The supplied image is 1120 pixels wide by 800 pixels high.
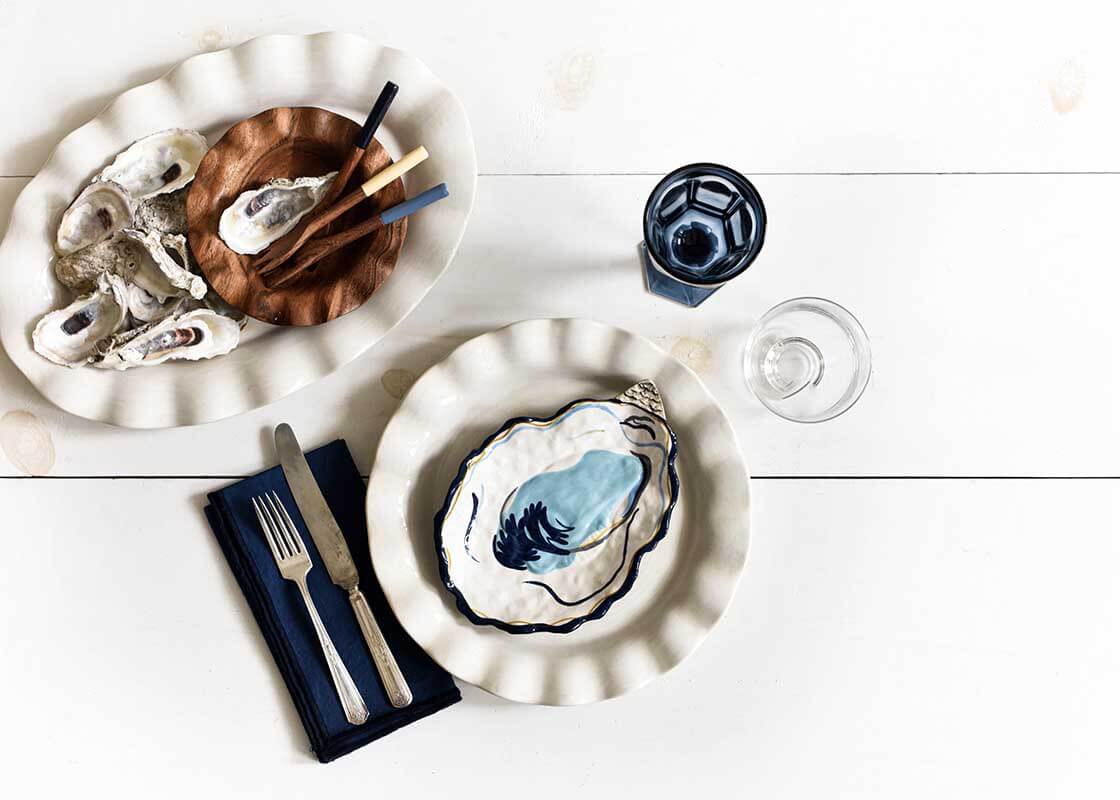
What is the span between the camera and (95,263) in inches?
29.3

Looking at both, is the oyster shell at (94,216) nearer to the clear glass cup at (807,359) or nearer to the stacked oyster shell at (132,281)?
the stacked oyster shell at (132,281)

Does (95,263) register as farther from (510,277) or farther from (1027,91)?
(1027,91)

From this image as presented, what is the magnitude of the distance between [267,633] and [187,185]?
0.37 m

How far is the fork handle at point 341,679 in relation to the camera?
0.77m

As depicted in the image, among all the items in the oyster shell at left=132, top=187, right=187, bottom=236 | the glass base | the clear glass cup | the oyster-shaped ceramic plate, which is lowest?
the oyster-shaped ceramic plate

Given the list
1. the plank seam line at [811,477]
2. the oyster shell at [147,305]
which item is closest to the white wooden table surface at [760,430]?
the plank seam line at [811,477]

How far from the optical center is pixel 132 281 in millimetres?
755

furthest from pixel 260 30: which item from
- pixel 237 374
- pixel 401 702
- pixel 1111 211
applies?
pixel 1111 211

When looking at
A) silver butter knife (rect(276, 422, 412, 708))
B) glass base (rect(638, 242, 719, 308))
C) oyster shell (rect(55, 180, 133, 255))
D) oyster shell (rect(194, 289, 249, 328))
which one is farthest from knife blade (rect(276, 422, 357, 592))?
glass base (rect(638, 242, 719, 308))

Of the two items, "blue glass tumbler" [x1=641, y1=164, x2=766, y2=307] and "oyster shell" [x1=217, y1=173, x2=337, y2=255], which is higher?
"oyster shell" [x1=217, y1=173, x2=337, y2=255]

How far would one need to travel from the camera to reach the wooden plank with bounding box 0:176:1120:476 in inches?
31.4

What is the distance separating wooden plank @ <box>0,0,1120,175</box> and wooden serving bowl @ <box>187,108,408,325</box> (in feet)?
0.36

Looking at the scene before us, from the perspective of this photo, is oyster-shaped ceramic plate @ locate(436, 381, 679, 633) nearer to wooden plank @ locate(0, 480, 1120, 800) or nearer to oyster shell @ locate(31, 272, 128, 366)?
wooden plank @ locate(0, 480, 1120, 800)

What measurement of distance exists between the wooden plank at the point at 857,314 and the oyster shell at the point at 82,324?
7cm
